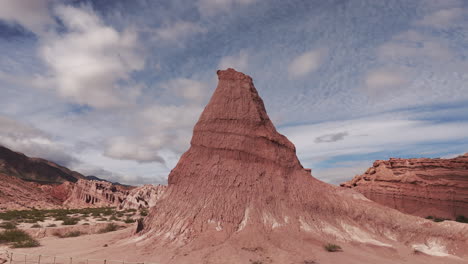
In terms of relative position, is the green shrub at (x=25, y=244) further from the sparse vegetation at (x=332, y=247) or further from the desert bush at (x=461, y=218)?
the desert bush at (x=461, y=218)

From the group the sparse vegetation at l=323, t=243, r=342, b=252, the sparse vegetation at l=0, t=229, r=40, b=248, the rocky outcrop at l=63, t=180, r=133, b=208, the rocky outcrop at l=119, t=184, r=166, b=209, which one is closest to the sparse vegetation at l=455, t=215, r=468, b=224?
the sparse vegetation at l=323, t=243, r=342, b=252

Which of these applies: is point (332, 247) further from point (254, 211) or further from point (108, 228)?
point (108, 228)

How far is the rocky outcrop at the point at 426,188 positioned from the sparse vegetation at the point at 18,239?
37275 mm

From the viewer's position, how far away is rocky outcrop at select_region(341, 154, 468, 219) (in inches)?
1467

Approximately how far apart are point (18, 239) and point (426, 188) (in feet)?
148

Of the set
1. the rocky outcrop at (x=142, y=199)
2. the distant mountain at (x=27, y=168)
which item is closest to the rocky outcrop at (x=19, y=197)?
the rocky outcrop at (x=142, y=199)

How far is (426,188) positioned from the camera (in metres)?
38.3

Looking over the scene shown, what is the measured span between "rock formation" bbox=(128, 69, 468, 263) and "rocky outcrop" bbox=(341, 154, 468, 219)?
1935 cm

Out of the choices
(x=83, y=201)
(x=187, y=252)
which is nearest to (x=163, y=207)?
(x=187, y=252)

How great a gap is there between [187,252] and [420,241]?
1532 centimetres

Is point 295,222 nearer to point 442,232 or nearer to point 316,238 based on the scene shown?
point 316,238

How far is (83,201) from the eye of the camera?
242 feet

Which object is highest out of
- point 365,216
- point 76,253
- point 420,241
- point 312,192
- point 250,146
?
point 250,146

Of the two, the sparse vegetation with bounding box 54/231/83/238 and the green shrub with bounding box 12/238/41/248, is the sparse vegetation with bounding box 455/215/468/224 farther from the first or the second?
the green shrub with bounding box 12/238/41/248
